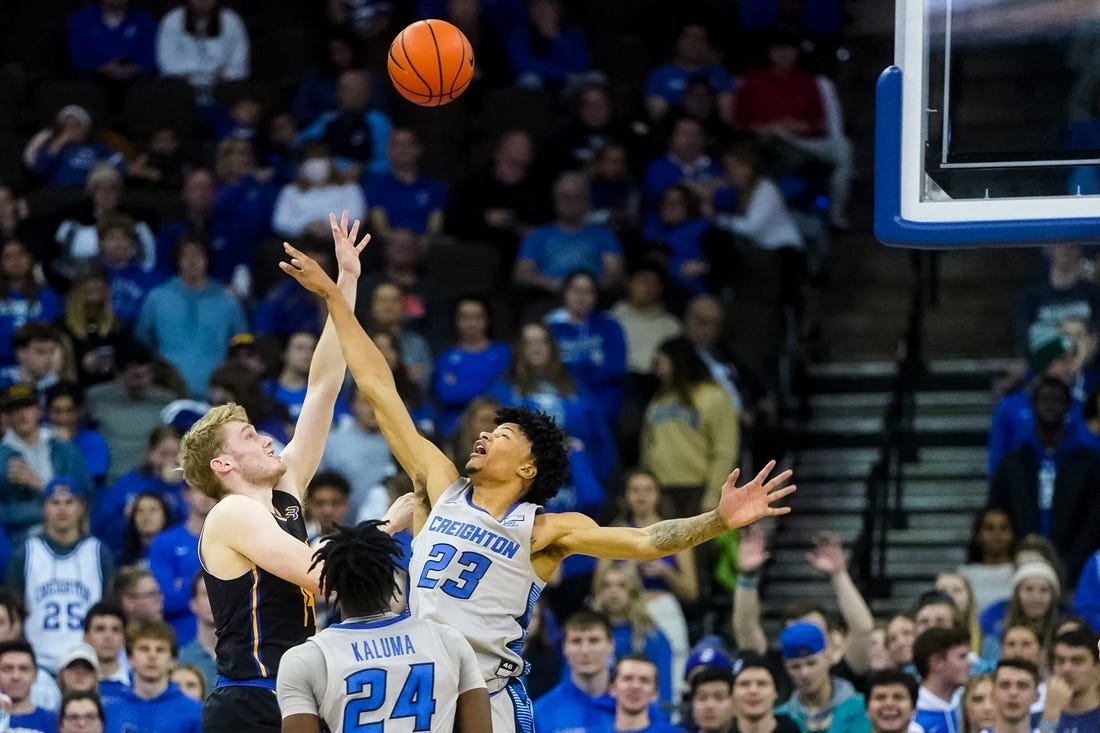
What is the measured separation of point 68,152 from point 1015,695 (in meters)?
9.02

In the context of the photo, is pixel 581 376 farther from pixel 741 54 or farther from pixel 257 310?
pixel 741 54

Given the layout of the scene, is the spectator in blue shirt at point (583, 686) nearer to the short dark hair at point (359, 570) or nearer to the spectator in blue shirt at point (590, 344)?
the spectator in blue shirt at point (590, 344)

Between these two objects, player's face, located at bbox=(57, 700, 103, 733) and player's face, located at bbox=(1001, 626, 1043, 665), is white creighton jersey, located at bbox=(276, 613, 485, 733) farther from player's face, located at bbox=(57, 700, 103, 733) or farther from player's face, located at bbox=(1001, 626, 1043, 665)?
player's face, located at bbox=(1001, 626, 1043, 665)

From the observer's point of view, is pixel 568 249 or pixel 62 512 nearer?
pixel 62 512

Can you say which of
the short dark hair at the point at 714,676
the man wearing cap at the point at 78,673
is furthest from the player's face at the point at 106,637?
the short dark hair at the point at 714,676

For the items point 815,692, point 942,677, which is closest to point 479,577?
point 815,692

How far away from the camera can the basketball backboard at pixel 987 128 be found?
24.6 feet

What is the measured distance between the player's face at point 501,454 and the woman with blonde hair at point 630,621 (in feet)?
13.1

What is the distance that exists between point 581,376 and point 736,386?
1.05m

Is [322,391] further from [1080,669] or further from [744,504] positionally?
[1080,669]

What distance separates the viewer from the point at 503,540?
7422mm

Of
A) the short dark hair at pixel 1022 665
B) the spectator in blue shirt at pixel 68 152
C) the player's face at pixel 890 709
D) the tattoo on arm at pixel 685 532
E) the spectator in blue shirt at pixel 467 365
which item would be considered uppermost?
the spectator in blue shirt at pixel 68 152

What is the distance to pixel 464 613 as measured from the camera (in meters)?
7.37

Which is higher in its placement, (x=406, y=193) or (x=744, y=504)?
(x=406, y=193)
